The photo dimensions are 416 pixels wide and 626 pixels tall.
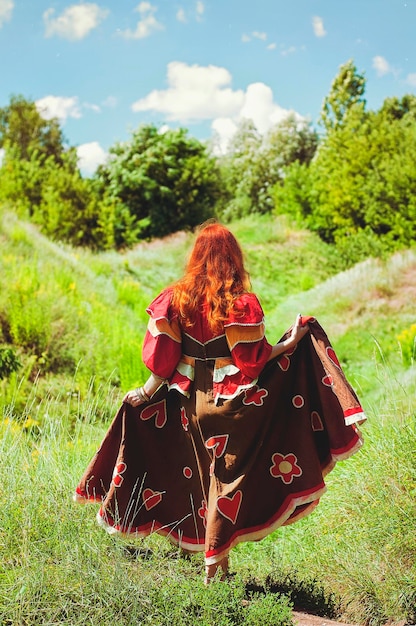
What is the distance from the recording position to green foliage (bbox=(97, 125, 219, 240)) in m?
23.9

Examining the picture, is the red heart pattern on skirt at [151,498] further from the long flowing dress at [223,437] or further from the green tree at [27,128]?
the green tree at [27,128]

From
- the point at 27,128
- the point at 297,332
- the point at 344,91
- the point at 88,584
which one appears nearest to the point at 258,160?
the point at 344,91

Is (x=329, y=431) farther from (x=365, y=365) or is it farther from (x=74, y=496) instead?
(x=365, y=365)

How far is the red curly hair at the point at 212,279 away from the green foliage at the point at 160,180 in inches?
797

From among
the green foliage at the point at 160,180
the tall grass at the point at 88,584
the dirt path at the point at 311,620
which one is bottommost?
the dirt path at the point at 311,620

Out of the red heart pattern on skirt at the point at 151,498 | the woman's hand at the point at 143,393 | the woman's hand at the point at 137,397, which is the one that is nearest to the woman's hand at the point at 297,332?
the woman's hand at the point at 143,393

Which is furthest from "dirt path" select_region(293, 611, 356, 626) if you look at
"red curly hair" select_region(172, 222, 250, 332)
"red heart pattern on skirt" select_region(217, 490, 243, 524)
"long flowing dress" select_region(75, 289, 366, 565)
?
"red curly hair" select_region(172, 222, 250, 332)

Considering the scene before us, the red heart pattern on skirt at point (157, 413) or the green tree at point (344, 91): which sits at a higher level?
the green tree at point (344, 91)

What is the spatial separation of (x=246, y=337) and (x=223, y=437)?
48 cm

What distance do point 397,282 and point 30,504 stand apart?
35.6 ft

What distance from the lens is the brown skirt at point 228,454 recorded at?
3309mm

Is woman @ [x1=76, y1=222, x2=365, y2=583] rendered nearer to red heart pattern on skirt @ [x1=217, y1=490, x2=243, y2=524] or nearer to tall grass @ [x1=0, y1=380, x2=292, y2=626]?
red heart pattern on skirt @ [x1=217, y1=490, x2=243, y2=524]

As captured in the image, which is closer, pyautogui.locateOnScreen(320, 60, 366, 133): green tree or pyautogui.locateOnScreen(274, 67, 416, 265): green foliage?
pyautogui.locateOnScreen(274, 67, 416, 265): green foliage

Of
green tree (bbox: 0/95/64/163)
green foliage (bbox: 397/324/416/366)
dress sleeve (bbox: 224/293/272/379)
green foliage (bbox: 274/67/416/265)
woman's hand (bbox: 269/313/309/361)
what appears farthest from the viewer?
green tree (bbox: 0/95/64/163)
